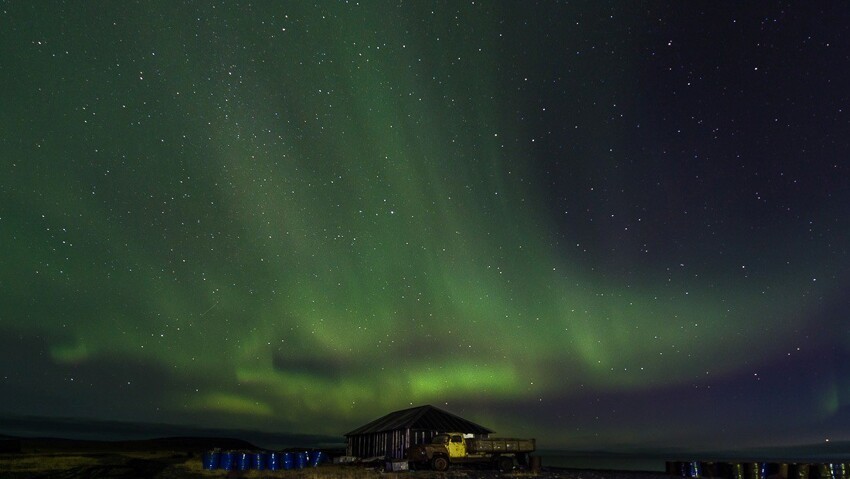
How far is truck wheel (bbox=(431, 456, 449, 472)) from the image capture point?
37.3 metres

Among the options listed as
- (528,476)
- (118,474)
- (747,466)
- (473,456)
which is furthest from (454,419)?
(118,474)

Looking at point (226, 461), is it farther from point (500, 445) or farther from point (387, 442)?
point (500, 445)

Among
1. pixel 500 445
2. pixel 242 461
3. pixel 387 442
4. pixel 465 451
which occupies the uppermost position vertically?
pixel 500 445

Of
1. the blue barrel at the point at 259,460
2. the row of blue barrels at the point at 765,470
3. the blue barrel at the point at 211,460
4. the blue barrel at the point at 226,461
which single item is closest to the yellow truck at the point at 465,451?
the blue barrel at the point at 259,460

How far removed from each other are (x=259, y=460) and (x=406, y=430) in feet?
35.8

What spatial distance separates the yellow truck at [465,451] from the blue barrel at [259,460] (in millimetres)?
11159

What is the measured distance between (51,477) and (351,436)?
2679 cm

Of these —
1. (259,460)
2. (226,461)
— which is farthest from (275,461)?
(226,461)

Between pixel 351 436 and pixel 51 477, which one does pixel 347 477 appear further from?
pixel 351 436

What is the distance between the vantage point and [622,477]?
40500mm

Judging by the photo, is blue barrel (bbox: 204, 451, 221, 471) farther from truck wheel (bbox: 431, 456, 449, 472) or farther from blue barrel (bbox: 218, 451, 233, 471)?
truck wheel (bbox: 431, 456, 449, 472)

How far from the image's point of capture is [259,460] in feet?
137

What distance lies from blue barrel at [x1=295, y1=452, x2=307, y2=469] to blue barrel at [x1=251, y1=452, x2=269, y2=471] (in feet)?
10.3

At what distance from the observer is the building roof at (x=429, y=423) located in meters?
44.7
